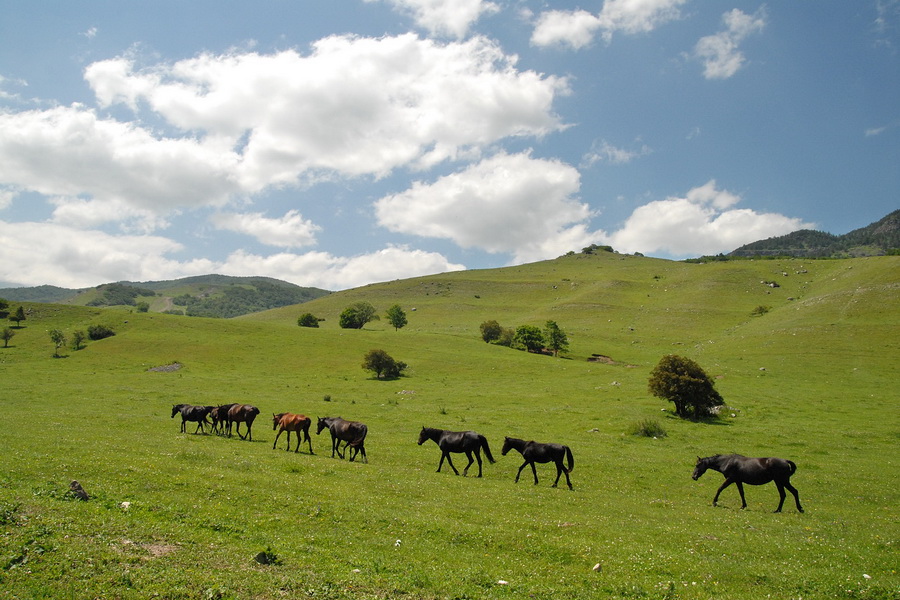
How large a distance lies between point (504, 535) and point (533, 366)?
59151 mm

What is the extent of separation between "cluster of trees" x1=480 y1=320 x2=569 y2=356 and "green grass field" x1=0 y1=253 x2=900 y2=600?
11.9m

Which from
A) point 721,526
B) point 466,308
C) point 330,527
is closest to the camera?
point 330,527

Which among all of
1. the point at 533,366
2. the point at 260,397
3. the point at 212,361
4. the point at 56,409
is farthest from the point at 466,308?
the point at 56,409

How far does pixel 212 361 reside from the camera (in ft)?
235

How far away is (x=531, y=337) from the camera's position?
3430 inches

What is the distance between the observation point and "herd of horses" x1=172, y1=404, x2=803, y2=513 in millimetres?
18112

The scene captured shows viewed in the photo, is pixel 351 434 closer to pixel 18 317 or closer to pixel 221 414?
pixel 221 414

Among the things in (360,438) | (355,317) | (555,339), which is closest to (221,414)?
(360,438)

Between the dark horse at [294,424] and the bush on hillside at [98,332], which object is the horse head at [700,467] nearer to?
the dark horse at [294,424]

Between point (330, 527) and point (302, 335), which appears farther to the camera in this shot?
point (302, 335)

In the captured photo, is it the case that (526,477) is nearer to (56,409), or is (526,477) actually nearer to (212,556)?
(212,556)

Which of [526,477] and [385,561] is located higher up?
[385,561]

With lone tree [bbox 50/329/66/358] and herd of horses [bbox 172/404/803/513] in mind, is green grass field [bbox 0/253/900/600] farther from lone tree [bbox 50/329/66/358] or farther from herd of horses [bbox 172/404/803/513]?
lone tree [bbox 50/329/66/358]

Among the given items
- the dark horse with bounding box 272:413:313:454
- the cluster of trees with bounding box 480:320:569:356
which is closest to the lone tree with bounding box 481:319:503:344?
the cluster of trees with bounding box 480:320:569:356
